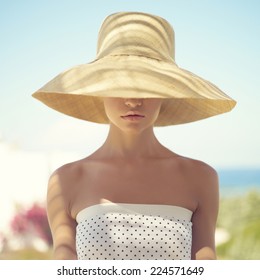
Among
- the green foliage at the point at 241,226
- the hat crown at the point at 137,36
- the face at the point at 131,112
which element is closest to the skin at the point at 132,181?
the face at the point at 131,112

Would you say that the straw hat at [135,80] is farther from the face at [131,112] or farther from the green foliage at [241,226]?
the green foliage at [241,226]

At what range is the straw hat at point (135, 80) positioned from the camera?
1.72 m

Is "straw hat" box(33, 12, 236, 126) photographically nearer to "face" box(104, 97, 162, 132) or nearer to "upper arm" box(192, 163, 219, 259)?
"face" box(104, 97, 162, 132)

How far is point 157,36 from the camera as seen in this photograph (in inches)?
74.3

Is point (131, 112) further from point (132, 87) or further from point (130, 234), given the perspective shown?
point (130, 234)

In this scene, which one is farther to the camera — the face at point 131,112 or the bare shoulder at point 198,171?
the bare shoulder at point 198,171

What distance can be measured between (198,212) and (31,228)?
54.8 inches

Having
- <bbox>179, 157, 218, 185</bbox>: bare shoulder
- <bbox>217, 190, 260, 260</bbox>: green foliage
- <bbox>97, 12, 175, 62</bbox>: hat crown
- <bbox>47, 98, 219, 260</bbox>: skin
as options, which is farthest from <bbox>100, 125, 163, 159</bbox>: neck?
<bbox>217, 190, 260, 260</bbox>: green foliage

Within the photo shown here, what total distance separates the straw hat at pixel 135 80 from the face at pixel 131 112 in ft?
0.19

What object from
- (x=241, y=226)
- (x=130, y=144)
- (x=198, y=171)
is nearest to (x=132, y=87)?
(x=130, y=144)

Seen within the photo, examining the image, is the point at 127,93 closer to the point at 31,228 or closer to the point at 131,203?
the point at 131,203

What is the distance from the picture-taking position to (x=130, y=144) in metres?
1.83

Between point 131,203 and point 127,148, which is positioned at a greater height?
Result: point 127,148
